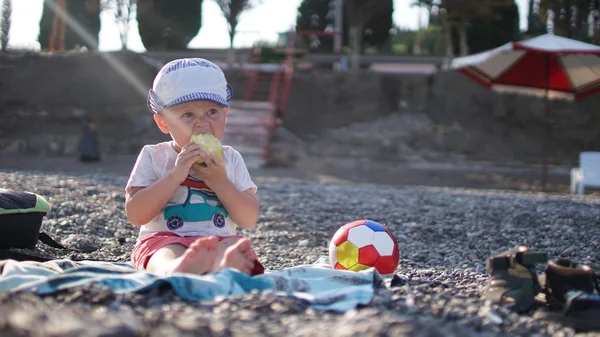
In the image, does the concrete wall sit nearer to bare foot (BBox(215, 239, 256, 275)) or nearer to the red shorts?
the red shorts

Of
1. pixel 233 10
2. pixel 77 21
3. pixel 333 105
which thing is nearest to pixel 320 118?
pixel 333 105

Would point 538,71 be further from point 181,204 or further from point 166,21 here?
point 166,21

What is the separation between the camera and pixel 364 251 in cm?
366

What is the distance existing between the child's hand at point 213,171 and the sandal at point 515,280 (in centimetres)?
134

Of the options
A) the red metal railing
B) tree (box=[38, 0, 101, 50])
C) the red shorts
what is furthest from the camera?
tree (box=[38, 0, 101, 50])

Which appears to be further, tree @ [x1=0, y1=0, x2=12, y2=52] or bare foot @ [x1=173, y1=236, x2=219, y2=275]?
tree @ [x1=0, y1=0, x2=12, y2=52]

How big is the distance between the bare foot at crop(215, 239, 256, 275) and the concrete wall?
15.2 metres

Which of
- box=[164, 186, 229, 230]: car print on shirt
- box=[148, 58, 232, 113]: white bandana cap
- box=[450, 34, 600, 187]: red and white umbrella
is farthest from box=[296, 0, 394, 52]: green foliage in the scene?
box=[164, 186, 229, 230]: car print on shirt

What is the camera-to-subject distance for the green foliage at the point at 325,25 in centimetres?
2642

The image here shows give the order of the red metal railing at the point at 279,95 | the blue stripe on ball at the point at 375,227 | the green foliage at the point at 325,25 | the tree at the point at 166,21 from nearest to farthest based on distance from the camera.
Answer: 1. the blue stripe on ball at the point at 375,227
2. the red metal railing at the point at 279,95
3. the tree at the point at 166,21
4. the green foliage at the point at 325,25

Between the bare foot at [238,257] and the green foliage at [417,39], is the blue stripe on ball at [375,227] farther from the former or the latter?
→ the green foliage at [417,39]

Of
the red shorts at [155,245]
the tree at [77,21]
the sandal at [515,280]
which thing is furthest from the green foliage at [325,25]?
the sandal at [515,280]

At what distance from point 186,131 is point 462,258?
2.58m

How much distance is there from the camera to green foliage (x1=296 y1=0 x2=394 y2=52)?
26.4 meters
